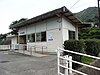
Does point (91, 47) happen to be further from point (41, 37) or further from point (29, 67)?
point (41, 37)

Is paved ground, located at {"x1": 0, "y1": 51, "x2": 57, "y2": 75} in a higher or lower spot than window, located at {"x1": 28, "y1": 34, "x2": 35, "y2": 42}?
lower

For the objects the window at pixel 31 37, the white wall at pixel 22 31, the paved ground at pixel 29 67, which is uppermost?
the white wall at pixel 22 31

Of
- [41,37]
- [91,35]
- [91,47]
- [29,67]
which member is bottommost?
[29,67]

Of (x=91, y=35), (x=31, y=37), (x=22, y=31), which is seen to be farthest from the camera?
(x=91, y=35)

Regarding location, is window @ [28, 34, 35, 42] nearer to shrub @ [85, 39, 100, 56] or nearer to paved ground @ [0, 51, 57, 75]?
paved ground @ [0, 51, 57, 75]

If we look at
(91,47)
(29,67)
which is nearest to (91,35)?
(91,47)

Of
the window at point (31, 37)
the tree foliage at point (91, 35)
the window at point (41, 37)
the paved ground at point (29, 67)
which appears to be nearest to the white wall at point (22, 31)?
the window at point (31, 37)

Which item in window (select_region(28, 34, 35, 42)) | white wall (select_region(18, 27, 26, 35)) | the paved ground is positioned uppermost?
white wall (select_region(18, 27, 26, 35))

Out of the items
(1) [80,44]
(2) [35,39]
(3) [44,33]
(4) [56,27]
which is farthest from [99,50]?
(2) [35,39]

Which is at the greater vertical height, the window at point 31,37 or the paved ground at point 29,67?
the window at point 31,37

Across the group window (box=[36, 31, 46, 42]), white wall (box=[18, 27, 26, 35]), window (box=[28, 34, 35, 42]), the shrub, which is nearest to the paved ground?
the shrub

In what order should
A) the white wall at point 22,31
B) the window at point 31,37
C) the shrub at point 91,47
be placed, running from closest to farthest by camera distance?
the shrub at point 91,47
the window at point 31,37
the white wall at point 22,31

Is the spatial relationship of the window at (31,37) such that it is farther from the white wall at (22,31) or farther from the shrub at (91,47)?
the shrub at (91,47)

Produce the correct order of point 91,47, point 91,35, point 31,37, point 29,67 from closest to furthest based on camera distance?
point 29,67 → point 91,47 → point 31,37 → point 91,35
